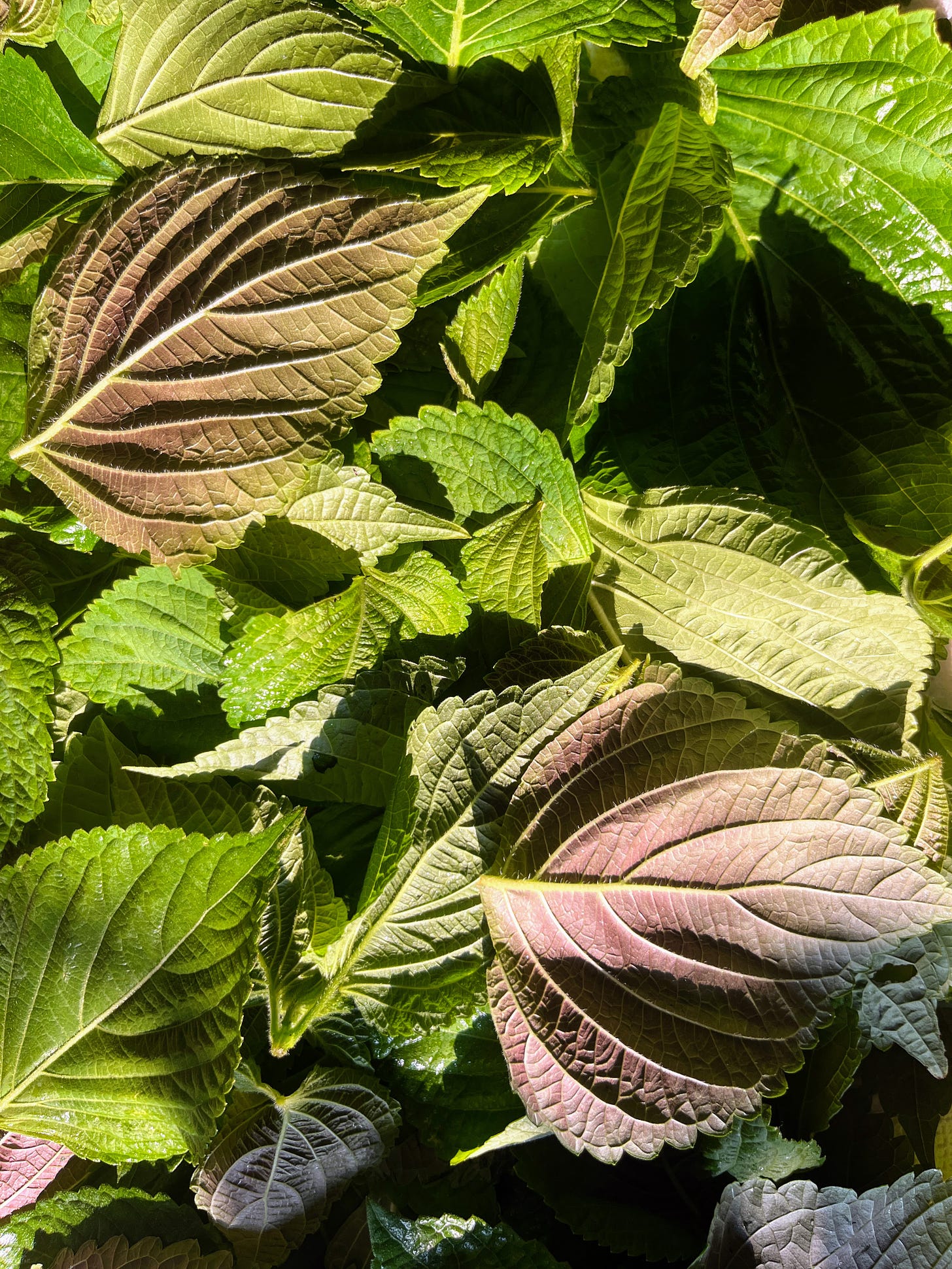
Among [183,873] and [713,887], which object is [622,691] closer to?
[713,887]

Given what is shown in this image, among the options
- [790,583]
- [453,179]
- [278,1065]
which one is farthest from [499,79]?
[278,1065]

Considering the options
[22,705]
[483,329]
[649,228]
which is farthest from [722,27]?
[22,705]

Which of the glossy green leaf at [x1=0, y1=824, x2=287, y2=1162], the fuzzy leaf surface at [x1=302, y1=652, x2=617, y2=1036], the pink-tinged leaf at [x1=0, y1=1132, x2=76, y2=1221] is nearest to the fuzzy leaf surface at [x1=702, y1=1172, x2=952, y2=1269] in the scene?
→ the fuzzy leaf surface at [x1=302, y1=652, x2=617, y2=1036]

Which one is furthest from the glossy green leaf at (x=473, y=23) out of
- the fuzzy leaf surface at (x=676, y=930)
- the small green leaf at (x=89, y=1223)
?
the small green leaf at (x=89, y=1223)

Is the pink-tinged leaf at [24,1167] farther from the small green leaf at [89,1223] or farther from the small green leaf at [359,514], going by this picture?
the small green leaf at [359,514]

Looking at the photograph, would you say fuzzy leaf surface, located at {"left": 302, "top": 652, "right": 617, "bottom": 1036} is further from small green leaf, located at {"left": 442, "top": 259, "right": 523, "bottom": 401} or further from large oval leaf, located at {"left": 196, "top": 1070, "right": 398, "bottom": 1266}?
small green leaf, located at {"left": 442, "top": 259, "right": 523, "bottom": 401}

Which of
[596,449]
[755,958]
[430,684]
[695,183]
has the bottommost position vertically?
[755,958]
